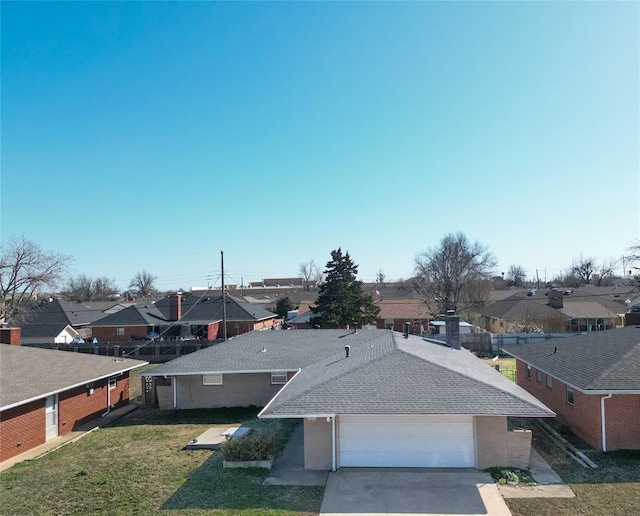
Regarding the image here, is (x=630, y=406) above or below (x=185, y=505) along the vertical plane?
above

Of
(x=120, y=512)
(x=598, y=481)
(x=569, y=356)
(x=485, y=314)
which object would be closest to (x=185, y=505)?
(x=120, y=512)

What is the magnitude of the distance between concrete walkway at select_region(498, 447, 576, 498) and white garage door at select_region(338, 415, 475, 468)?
1.55 metres

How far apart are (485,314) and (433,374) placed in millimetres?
41716

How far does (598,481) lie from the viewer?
11320mm

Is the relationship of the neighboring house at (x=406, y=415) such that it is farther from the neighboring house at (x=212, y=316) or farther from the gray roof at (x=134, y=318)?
the gray roof at (x=134, y=318)

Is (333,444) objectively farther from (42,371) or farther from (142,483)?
(42,371)

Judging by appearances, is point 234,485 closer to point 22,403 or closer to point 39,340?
point 22,403

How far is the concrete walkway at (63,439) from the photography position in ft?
48.0

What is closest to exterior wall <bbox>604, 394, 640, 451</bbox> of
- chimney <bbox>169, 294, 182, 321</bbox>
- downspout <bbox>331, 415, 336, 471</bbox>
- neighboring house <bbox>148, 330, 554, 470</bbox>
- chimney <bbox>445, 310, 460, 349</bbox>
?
neighboring house <bbox>148, 330, 554, 470</bbox>

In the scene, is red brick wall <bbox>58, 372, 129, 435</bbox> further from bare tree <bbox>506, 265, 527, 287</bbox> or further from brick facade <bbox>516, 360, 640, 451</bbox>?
bare tree <bbox>506, 265, 527, 287</bbox>

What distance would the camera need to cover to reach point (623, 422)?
13.5 m

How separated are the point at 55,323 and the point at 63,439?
3555cm

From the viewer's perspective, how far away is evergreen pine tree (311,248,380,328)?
41500mm

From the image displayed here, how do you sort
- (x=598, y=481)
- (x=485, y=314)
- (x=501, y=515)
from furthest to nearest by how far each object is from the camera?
(x=485, y=314) → (x=598, y=481) → (x=501, y=515)
